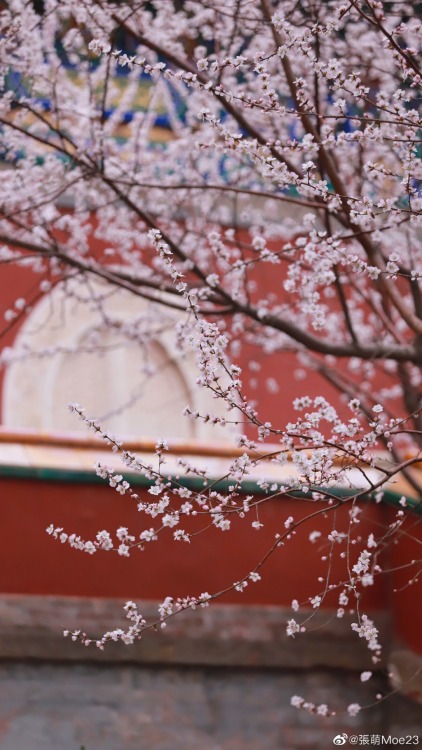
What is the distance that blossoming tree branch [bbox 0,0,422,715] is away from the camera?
2764 millimetres

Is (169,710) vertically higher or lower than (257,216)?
lower

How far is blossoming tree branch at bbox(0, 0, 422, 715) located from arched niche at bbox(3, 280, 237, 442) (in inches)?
12.5

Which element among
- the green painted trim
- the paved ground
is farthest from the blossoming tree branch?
the paved ground

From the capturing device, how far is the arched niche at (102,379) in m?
7.47

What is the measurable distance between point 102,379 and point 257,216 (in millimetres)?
1777

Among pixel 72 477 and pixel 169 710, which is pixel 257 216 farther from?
pixel 169 710

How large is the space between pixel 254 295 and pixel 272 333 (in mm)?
1943

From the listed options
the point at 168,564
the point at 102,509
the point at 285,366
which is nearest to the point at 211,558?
the point at 168,564

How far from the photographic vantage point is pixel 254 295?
318 inches

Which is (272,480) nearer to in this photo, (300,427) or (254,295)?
(300,427)

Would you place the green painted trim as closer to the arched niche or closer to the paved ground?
the paved ground

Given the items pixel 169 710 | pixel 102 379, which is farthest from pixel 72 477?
pixel 102 379

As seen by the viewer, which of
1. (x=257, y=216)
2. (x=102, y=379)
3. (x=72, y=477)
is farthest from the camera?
(x=102, y=379)

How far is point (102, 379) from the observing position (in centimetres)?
787
